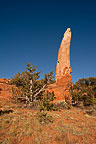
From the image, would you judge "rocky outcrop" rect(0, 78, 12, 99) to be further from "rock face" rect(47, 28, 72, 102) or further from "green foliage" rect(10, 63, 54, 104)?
"rock face" rect(47, 28, 72, 102)

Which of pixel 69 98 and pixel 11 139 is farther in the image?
pixel 69 98

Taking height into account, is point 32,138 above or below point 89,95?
below

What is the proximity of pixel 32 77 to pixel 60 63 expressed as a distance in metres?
11.6

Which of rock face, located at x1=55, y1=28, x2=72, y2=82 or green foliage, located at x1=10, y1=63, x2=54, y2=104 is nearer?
green foliage, located at x1=10, y1=63, x2=54, y2=104

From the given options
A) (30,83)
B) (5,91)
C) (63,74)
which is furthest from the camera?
(63,74)

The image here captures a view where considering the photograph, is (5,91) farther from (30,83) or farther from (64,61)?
(64,61)

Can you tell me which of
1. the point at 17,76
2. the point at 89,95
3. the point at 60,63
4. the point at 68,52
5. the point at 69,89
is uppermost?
the point at 68,52

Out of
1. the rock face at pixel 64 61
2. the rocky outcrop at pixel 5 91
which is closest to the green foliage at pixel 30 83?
the rocky outcrop at pixel 5 91

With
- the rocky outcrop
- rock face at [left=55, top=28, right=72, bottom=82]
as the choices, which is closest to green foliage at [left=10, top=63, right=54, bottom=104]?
the rocky outcrop

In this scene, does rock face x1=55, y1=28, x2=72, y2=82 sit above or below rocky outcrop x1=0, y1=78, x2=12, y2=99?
above

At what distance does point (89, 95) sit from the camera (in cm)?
1410

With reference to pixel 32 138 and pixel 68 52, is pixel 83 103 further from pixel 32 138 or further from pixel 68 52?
pixel 68 52

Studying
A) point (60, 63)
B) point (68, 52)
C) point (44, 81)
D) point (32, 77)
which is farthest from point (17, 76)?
point (68, 52)

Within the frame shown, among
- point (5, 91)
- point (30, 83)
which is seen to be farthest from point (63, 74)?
point (5, 91)
